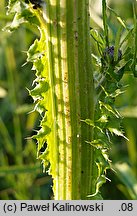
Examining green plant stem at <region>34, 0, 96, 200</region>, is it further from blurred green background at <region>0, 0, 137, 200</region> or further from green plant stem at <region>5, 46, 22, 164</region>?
green plant stem at <region>5, 46, 22, 164</region>

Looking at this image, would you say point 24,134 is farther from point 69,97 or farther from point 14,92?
point 69,97

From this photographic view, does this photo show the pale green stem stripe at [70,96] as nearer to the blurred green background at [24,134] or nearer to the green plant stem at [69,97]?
the green plant stem at [69,97]

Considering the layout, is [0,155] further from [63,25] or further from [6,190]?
[63,25]

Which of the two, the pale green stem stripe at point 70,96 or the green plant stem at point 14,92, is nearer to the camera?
the pale green stem stripe at point 70,96

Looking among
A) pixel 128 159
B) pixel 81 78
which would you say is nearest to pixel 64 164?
pixel 81 78

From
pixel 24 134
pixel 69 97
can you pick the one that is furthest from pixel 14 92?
pixel 69 97

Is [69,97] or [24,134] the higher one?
[24,134]

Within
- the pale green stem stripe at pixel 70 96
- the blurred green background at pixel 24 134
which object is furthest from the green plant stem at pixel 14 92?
the pale green stem stripe at pixel 70 96

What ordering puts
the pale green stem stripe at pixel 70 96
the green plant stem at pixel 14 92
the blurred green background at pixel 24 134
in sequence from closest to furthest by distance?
1. the pale green stem stripe at pixel 70 96
2. the blurred green background at pixel 24 134
3. the green plant stem at pixel 14 92
